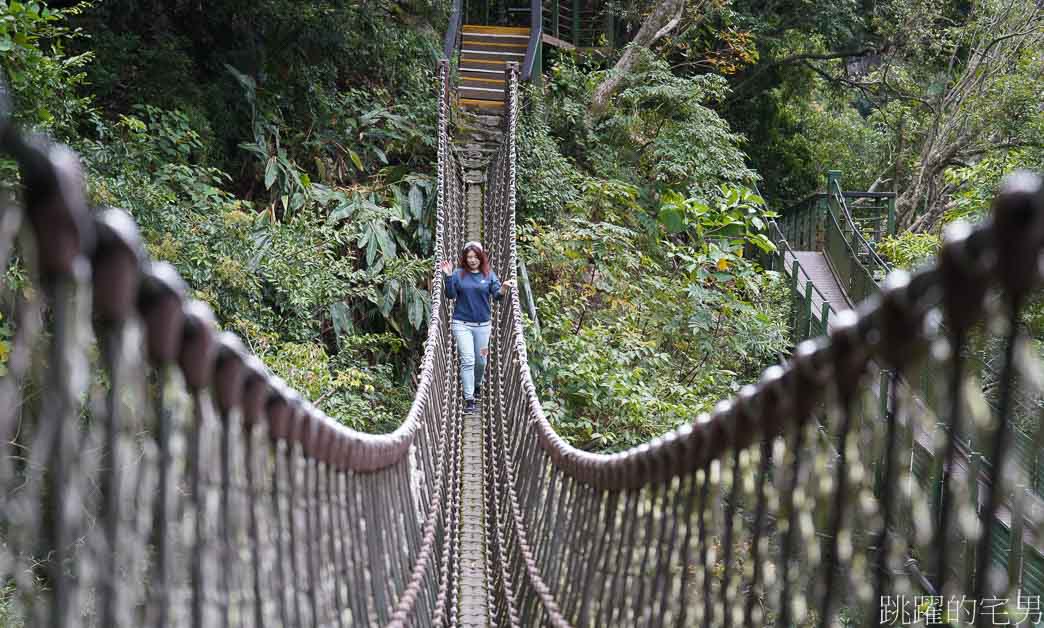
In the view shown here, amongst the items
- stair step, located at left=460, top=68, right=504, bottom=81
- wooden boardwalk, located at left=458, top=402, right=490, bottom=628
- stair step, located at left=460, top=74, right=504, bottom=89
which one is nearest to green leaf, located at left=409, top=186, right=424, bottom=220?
wooden boardwalk, located at left=458, top=402, right=490, bottom=628

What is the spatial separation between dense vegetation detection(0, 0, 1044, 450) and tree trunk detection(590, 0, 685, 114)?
0.03m

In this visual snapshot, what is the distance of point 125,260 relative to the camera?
0.65 m

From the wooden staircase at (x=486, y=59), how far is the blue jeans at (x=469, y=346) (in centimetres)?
599

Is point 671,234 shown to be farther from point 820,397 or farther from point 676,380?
point 820,397

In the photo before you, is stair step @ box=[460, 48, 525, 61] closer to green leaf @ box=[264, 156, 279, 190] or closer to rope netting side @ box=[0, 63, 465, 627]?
green leaf @ box=[264, 156, 279, 190]

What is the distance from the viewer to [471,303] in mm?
4922

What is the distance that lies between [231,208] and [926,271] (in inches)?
234

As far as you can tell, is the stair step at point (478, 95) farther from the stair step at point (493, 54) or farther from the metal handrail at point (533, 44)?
the stair step at point (493, 54)

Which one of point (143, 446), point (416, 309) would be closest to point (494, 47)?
point (416, 309)

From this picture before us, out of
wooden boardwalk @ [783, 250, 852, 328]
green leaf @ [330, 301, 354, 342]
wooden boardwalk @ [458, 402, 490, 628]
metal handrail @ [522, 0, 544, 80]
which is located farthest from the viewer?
metal handrail @ [522, 0, 544, 80]

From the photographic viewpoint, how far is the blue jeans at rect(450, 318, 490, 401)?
4.91 meters

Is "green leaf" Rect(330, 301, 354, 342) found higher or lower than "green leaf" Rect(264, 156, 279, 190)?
lower

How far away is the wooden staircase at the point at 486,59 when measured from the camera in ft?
35.2

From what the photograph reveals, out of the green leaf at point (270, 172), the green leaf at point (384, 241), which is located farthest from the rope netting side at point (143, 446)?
the green leaf at point (270, 172)
